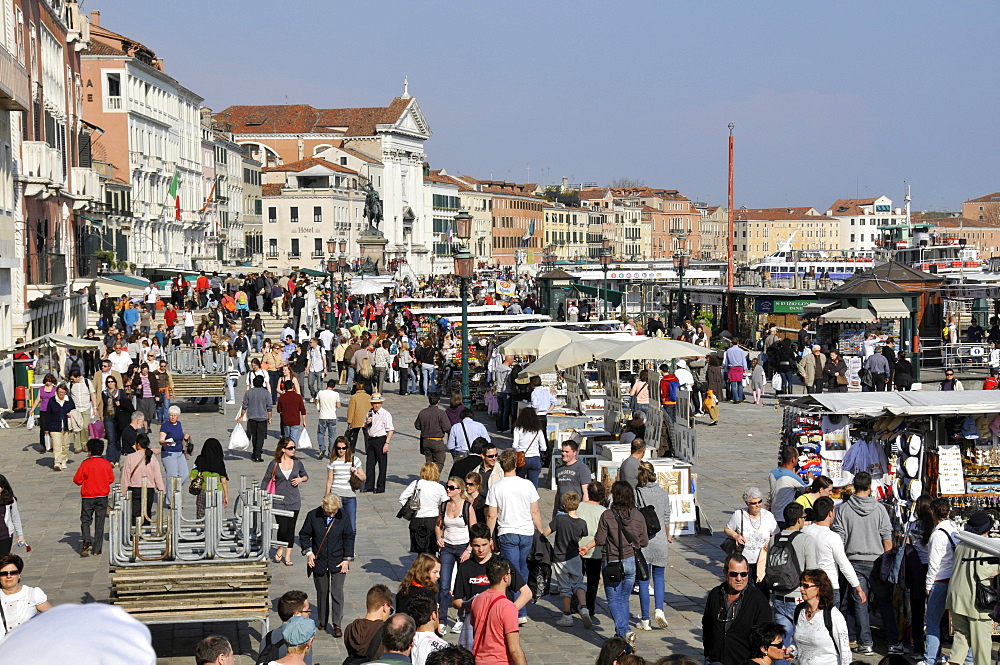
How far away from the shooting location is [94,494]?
41.8 feet

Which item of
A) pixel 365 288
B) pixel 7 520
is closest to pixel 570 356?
pixel 7 520

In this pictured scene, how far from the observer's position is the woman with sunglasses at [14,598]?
26.2ft

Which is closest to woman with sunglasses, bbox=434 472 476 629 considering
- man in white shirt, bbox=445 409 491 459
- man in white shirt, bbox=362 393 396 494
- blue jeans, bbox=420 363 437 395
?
man in white shirt, bbox=445 409 491 459

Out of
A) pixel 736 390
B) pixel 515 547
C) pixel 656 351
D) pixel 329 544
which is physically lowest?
pixel 736 390

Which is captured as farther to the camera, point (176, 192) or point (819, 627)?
point (176, 192)

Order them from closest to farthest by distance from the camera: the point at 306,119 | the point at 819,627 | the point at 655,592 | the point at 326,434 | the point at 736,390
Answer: the point at 819,627
the point at 655,592
the point at 326,434
the point at 736,390
the point at 306,119

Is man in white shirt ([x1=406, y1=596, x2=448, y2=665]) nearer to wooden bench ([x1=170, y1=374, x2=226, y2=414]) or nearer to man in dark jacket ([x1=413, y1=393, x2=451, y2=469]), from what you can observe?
man in dark jacket ([x1=413, y1=393, x2=451, y2=469])

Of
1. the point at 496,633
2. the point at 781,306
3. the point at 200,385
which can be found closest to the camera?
the point at 496,633

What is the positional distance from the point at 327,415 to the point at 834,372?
10.1 m

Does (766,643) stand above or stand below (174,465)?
above

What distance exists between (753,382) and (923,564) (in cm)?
1741

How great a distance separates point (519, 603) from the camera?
816 cm

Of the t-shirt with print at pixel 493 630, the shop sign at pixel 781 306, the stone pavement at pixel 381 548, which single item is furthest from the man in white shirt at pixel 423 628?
the shop sign at pixel 781 306

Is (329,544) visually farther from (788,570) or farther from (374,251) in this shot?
(374,251)
